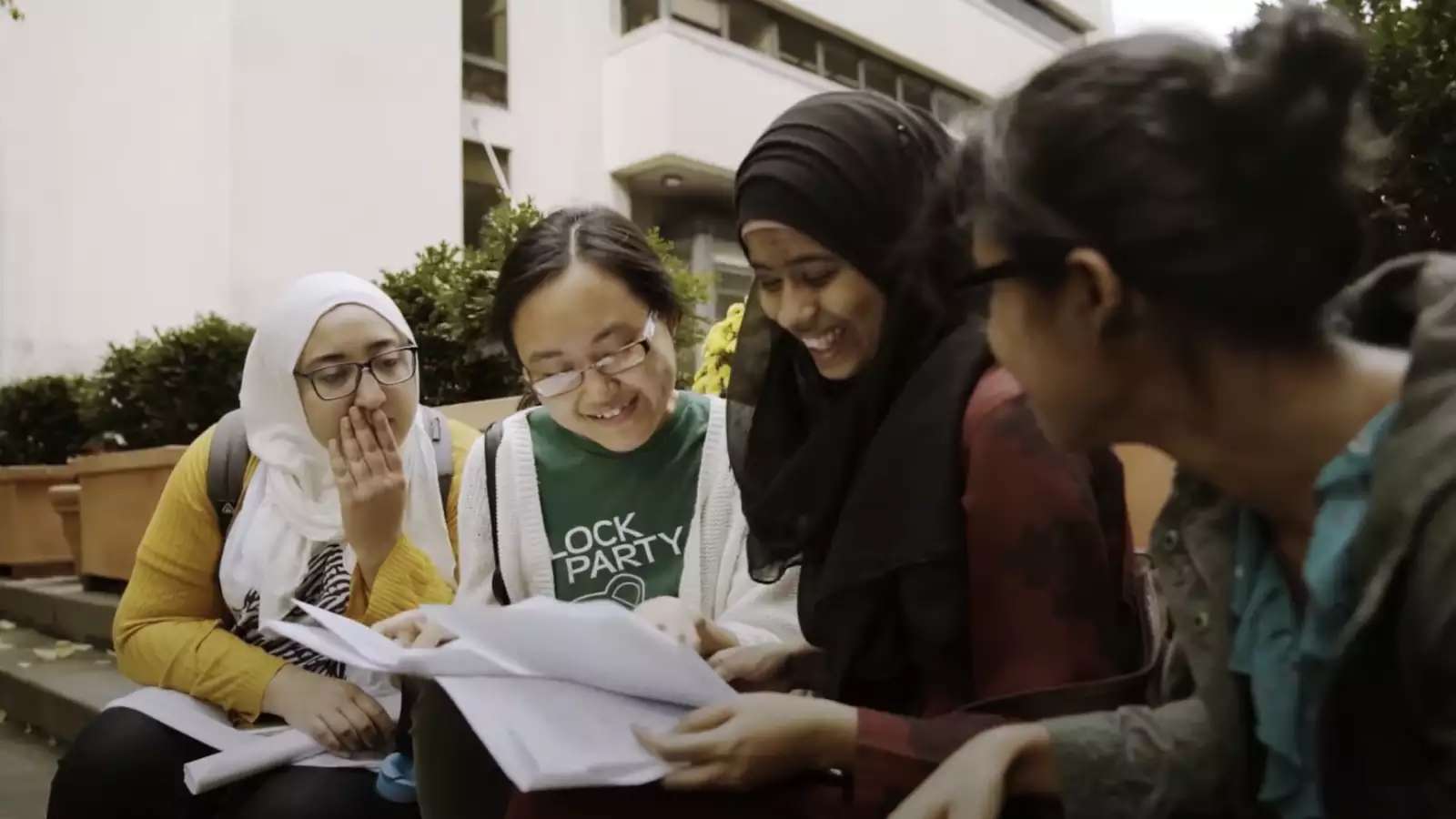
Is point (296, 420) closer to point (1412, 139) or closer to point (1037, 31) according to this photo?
point (1412, 139)

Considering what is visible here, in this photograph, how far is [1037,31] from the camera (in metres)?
9.38

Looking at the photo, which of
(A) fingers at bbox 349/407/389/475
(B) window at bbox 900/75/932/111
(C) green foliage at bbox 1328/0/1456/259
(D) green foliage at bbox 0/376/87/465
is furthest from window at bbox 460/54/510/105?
(C) green foliage at bbox 1328/0/1456/259

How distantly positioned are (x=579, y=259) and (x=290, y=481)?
24.3 inches

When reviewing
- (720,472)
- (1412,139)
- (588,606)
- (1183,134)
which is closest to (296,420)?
(720,472)

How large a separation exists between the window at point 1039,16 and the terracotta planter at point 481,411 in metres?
7.54

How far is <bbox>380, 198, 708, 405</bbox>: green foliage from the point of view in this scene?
11.1 feet

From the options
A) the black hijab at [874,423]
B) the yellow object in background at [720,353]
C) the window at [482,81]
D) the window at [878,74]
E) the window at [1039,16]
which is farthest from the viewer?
the window at [1039,16]

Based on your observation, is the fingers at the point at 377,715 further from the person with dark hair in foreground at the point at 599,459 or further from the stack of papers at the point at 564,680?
the stack of papers at the point at 564,680

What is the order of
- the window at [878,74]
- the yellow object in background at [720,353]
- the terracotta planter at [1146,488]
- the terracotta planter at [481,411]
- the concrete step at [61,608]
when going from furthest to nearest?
the window at [878,74]
the concrete step at [61,608]
the terracotta planter at [481,411]
the yellow object in background at [720,353]
the terracotta planter at [1146,488]

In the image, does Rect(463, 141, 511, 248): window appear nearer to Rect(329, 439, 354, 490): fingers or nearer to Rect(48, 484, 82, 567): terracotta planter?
Rect(48, 484, 82, 567): terracotta planter

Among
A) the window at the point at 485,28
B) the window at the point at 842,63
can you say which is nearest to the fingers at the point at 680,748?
the window at the point at 485,28

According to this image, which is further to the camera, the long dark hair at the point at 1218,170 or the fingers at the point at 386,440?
the fingers at the point at 386,440

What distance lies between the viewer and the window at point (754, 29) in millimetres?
7430

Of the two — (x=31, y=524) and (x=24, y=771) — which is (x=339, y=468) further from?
(x=31, y=524)
